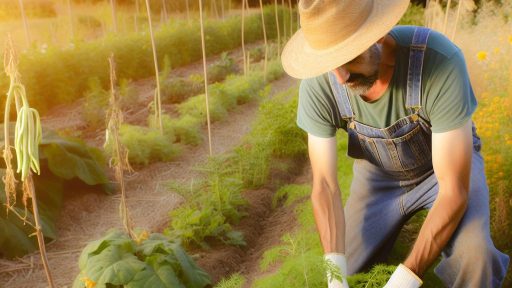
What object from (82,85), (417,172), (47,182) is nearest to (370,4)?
(417,172)

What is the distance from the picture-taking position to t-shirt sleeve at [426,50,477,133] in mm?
2414

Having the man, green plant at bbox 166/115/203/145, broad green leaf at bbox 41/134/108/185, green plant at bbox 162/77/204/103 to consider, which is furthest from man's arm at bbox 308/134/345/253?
green plant at bbox 162/77/204/103

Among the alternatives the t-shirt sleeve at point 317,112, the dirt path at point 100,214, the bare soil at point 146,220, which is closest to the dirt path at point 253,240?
the bare soil at point 146,220

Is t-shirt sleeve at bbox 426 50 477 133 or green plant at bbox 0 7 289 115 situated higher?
t-shirt sleeve at bbox 426 50 477 133

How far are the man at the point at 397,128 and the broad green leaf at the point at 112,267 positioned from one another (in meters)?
0.98

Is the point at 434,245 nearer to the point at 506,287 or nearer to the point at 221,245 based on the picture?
the point at 506,287

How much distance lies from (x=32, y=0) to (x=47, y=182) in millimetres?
7707

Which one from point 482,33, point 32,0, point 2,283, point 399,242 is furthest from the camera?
point 32,0

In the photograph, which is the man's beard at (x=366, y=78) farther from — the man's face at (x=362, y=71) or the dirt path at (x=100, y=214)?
the dirt path at (x=100, y=214)

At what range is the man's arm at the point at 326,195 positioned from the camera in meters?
2.69

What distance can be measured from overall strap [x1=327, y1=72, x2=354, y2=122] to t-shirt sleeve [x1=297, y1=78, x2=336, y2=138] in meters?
0.05

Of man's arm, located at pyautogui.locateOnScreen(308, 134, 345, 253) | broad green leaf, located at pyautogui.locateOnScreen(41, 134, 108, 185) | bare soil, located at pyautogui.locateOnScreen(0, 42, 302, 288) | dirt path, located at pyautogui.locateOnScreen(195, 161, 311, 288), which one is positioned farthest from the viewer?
broad green leaf, located at pyautogui.locateOnScreen(41, 134, 108, 185)

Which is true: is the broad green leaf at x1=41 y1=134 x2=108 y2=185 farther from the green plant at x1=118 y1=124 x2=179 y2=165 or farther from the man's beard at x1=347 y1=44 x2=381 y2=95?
the man's beard at x1=347 y1=44 x2=381 y2=95

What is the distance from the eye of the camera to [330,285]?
Result: 2.40 metres
